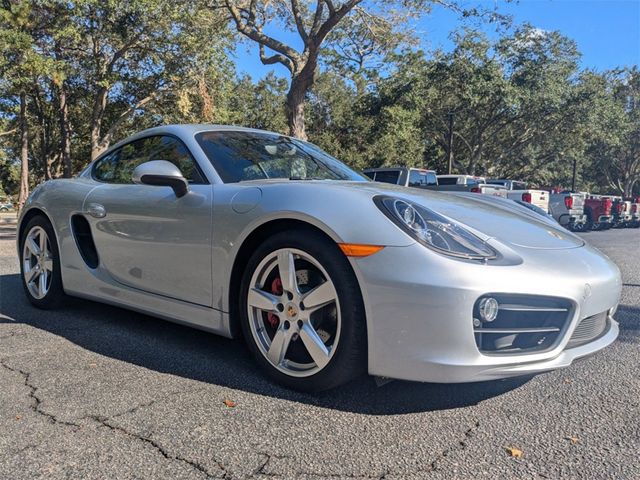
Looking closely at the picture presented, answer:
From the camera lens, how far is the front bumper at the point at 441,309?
2115 mm

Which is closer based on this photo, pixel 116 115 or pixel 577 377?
pixel 577 377

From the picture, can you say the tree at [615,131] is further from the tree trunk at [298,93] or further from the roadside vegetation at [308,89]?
the tree trunk at [298,93]

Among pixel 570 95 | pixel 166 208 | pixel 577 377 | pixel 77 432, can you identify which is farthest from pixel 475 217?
pixel 570 95

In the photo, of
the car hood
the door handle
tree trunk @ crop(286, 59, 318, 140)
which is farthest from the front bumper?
tree trunk @ crop(286, 59, 318, 140)

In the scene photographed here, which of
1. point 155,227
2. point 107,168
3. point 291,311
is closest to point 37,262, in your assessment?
point 107,168

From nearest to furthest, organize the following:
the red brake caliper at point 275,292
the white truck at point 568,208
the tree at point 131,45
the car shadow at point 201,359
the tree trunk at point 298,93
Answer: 1. the car shadow at point 201,359
2. the red brake caliper at point 275,292
3. the tree trunk at point 298,93
4. the tree at point 131,45
5. the white truck at point 568,208

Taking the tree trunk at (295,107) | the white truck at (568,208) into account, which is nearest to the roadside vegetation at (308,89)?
the tree trunk at (295,107)

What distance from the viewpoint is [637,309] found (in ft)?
15.1

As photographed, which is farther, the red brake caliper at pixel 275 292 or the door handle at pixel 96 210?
the door handle at pixel 96 210

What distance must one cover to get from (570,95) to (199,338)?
2886 cm

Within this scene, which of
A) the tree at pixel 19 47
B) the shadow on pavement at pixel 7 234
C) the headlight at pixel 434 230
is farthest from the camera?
the tree at pixel 19 47

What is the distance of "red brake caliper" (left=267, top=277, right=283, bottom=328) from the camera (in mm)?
2604

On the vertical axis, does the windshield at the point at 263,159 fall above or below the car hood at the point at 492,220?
above

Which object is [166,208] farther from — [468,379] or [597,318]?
[597,318]
